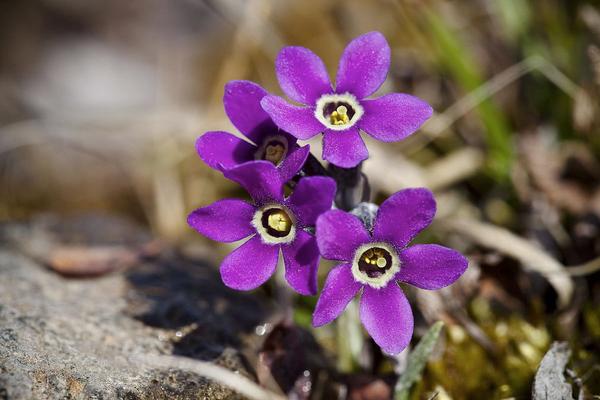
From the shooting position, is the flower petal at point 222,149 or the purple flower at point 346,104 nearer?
the purple flower at point 346,104

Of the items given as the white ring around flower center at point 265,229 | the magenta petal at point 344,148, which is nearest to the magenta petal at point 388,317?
the white ring around flower center at point 265,229

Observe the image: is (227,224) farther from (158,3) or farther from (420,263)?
(158,3)

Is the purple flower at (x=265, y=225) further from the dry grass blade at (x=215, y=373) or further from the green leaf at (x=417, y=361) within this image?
the green leaf at (x=417, y=361)

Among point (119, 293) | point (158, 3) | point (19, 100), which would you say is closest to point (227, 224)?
point (119, 293)

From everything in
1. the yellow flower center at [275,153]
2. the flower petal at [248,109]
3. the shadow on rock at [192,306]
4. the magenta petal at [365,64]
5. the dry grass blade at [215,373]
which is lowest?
the shadow on rock at [192,306]

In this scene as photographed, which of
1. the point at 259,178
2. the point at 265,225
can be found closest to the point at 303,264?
the point at 265,225

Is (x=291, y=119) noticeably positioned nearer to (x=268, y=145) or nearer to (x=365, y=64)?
(x=268, y=145)

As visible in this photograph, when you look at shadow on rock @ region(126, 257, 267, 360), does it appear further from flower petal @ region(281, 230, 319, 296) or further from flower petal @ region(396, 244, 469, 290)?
flower petal @ region(396, 244, 469, 290)
